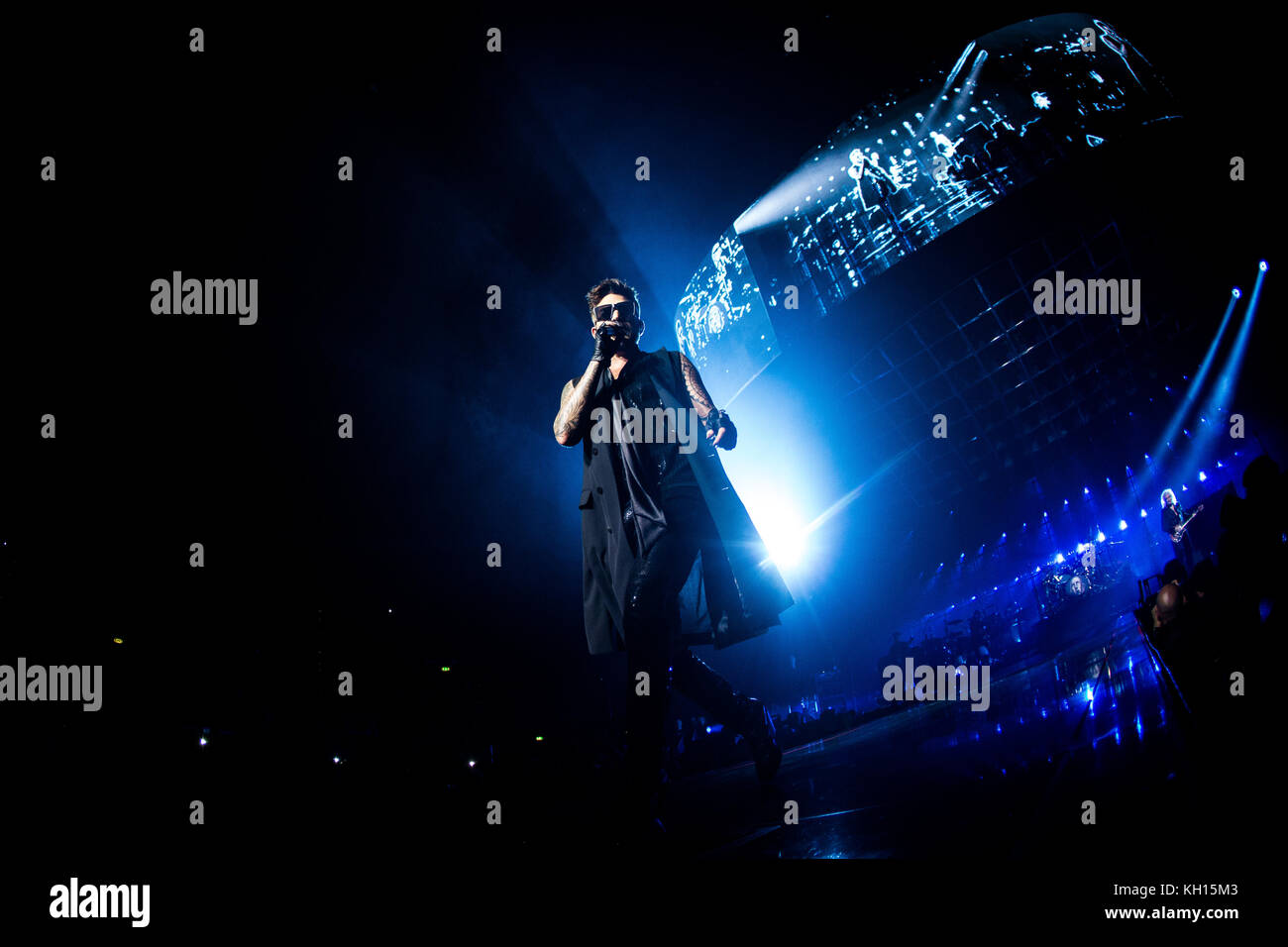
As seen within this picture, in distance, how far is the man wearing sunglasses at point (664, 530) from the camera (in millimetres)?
2582

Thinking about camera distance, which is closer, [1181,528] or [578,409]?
[578,409]

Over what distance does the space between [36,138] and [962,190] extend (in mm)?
14859

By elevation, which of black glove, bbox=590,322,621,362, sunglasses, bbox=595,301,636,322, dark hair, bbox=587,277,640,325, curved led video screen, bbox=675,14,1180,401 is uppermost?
curved led video screen, bbox=675,14,1180,401

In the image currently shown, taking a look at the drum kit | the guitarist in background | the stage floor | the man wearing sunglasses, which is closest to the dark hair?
the man wearing sunglasses

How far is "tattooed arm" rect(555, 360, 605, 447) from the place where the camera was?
8.72 feet

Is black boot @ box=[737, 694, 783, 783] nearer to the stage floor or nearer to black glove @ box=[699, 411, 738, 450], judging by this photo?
the stage floor

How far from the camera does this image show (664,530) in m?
2.58

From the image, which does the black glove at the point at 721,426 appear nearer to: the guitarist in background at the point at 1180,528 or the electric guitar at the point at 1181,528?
the electric guitar at the point at 1181,528

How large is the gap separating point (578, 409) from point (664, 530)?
70cm

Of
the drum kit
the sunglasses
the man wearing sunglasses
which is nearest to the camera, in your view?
the man wearing sunglasses

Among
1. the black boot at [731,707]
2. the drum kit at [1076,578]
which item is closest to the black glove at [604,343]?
the black boot at [731,707]

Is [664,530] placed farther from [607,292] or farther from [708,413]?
[607,292]

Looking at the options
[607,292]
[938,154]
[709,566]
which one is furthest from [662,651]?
[938,154]
